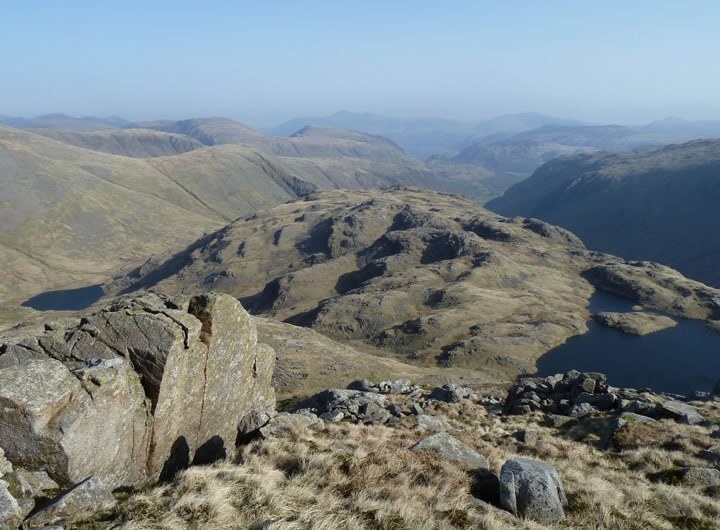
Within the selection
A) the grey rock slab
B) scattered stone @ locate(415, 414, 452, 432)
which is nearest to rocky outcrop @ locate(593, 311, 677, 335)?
scattered stone @ locate(415, 414, 452, 432)

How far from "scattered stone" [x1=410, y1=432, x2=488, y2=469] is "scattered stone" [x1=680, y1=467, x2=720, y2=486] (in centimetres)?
905

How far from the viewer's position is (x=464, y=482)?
16516mm

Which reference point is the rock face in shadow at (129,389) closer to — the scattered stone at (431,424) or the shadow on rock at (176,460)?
the shadow on rock at (176,460)

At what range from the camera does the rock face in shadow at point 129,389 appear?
14.1 meters

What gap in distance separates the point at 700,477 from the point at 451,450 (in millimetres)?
11027

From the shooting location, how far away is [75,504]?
12266 mm

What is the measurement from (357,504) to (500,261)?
193 metres

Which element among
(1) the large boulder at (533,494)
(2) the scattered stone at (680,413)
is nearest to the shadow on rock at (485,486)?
(1) the large boulder at (533,494)

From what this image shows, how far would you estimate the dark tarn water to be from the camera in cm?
12206

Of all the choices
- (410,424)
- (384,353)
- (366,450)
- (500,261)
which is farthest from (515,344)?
(366,450)

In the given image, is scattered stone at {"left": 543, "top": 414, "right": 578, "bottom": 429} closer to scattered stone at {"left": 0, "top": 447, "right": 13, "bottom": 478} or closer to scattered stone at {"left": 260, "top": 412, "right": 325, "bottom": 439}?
scattered stone at {"left": 260, "top": 412, "right": 325, "bottom": 439}

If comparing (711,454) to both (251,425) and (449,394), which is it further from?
(449,394)

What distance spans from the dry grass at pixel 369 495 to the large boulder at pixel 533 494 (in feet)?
1.66

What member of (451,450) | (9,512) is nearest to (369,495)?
(451,450)
